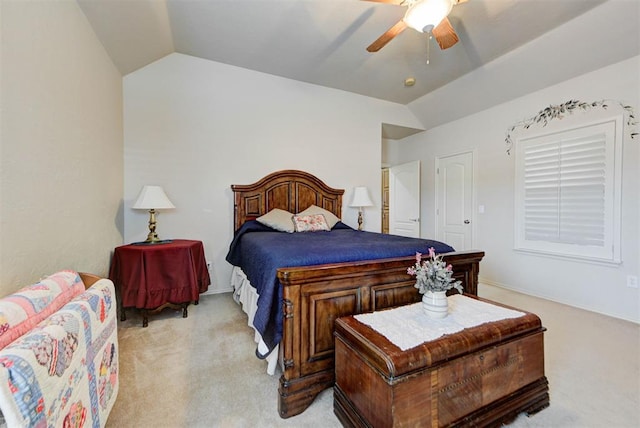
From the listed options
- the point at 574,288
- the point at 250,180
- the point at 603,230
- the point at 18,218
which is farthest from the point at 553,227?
the point at 18,218

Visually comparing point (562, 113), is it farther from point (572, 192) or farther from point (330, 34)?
point (330, 34)

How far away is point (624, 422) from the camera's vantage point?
1369 mm

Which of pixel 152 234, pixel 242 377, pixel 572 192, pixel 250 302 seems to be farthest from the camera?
pixel 572 192

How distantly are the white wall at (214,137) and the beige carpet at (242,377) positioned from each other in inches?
48.2

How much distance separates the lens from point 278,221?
10.6 ft

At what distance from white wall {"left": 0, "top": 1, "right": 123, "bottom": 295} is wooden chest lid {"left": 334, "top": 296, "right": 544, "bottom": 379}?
1.64m

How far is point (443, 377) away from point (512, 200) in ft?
11.1

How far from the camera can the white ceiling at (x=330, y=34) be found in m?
2.42

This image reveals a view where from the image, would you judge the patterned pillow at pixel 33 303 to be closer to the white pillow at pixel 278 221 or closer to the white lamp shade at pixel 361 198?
the white pillow at pixel 278 221

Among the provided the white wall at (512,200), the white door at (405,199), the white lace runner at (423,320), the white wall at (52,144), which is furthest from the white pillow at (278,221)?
the white wall at (512,200)

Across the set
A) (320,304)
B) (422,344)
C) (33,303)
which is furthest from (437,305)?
(33,303)

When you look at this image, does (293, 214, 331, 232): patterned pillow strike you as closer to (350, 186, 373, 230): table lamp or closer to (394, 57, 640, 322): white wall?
(350, 186, 373, 230): table lamp

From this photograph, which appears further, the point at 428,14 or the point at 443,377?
the point at 428,14

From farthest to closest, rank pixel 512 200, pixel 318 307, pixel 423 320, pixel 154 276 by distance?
pixel 512 200
pixel 154 276
pixel 318 307
pixel 423 320
